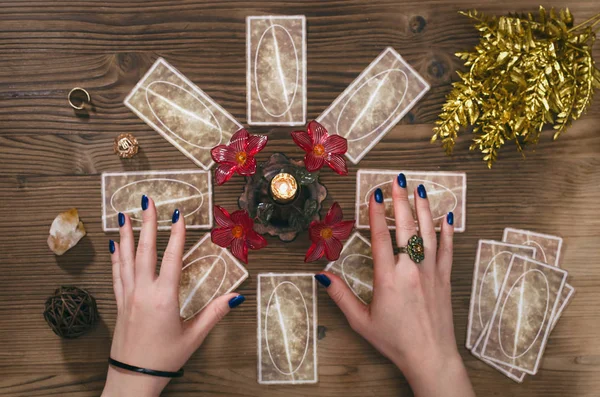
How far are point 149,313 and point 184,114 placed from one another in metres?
0.60

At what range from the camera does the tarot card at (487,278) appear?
142 cm

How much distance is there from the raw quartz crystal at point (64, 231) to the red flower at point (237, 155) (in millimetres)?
536

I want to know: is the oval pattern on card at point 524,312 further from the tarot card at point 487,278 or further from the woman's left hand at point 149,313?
the woman's left hand at point 149,313

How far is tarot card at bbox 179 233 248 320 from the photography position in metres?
1.39

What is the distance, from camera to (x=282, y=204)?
1177 millimetres

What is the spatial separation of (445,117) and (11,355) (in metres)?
1.53

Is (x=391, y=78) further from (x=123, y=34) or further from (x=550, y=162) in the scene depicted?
(x=123, y=34)

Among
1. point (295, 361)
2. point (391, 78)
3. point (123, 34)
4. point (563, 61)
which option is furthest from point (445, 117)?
point (123, 34)

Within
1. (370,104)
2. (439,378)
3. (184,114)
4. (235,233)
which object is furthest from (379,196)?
(184,114)

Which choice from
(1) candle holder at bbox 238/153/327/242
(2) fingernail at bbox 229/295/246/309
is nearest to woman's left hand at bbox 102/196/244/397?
(2) fingernail at bbox 229/295/246/309

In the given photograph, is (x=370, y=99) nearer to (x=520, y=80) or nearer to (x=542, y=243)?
(x=520, y=80)

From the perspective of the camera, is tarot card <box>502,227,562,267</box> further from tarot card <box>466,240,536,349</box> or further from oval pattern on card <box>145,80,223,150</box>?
oval pattern on card <box>145,80,223,150</box>

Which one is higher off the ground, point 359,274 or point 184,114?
point 184,114

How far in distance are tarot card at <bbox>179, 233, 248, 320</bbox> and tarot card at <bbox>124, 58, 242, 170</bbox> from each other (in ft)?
0.90
